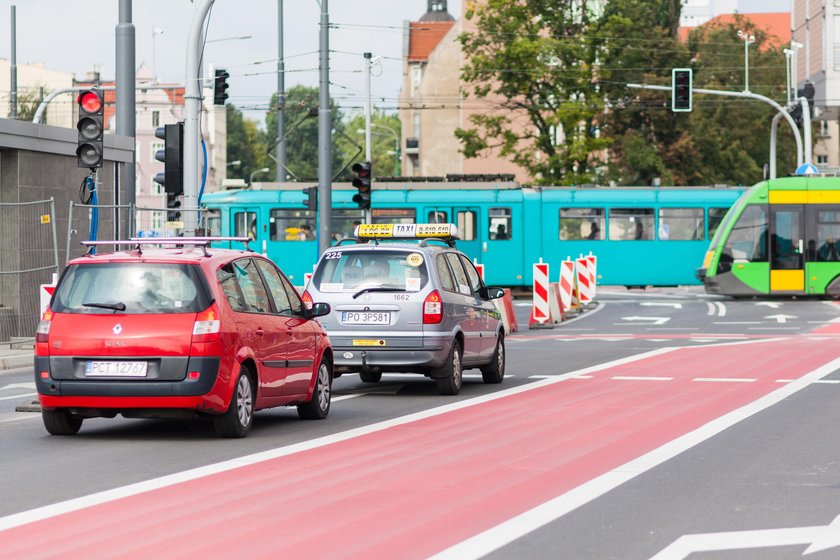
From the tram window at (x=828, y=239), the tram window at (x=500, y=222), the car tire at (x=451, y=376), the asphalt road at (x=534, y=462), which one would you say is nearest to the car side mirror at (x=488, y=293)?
the asphalt road at (x=534, y=462)

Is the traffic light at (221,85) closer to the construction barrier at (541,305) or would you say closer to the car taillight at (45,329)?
the construction barrier at (541,305)

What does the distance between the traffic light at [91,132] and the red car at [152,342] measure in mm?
6760

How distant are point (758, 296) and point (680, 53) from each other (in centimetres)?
2829

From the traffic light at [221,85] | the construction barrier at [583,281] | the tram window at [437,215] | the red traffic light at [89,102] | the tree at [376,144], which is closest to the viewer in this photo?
the red traffic light at [89,102]

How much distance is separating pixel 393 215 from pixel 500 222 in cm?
324

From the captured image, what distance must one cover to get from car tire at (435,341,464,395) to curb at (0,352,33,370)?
278 inches

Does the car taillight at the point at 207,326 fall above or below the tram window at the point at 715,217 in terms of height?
below

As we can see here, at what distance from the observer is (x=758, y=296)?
4672 cm

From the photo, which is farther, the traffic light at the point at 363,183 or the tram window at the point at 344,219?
the tram window at the point at 344,219

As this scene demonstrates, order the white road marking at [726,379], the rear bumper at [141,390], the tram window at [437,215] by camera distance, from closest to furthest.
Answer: the rear bumper at [141,390] → the white road marking at [726,379] → the tram window at [437,215]

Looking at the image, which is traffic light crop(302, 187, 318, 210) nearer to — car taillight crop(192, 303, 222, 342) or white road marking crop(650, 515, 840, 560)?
car taillight crop(192, 303, 222, 342)

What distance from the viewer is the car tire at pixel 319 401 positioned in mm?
13820

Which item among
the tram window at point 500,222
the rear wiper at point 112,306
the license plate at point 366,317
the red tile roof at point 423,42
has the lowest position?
the license plate at point 366,317

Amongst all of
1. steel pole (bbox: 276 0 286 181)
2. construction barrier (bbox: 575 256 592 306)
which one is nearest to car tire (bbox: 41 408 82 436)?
construction barrier (bbox: 575 256 592 306)
